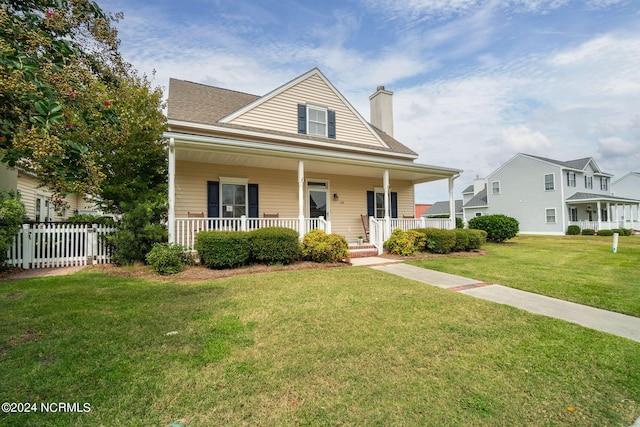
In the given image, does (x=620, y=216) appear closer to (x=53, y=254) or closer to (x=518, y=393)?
(x=518, y=393)

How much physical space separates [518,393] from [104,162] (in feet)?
33.3

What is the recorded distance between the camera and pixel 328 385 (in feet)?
7.73

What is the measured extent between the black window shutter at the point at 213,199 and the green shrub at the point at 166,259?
274 centimetres

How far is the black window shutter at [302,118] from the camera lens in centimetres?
1205

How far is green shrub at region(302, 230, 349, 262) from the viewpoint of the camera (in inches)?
325

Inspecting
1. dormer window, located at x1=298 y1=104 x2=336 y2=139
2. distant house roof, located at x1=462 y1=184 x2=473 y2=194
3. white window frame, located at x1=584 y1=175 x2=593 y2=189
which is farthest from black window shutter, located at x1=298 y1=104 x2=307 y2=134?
distant house roof, located at x1=462 y1=184 x2=473 y2=194

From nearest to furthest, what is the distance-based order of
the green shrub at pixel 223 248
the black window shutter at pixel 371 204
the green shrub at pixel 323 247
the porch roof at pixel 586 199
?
the green shrub at pixel 223 248 → the green shrub at pixel 323 247 → the black window shutter at pixel 371 204 → the porch roof at pixel 586 199

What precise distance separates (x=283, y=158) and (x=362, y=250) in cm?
424

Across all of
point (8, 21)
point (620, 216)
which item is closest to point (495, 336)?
point (8, 21)

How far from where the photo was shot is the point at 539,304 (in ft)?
15.5

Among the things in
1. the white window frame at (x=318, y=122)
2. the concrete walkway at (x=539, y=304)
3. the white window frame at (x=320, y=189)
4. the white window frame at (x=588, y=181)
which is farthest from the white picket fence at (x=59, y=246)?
the white window frame at (x=588, y=181)

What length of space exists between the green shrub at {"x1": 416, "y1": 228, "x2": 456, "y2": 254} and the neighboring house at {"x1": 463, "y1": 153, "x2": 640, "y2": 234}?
22255 millimetres

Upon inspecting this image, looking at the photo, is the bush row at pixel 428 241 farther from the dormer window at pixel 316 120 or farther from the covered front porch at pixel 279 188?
the dormer window at pixel 316 120

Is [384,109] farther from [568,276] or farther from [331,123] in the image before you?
[568,276]
